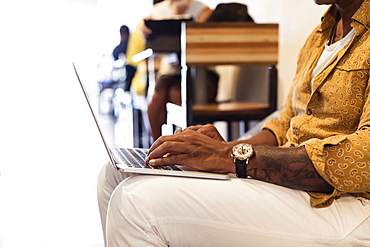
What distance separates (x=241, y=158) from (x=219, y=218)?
0.13m

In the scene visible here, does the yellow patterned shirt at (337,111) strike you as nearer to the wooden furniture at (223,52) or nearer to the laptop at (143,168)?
→ the laptop at (143,168)

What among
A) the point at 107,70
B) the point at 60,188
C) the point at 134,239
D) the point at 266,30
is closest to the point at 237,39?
the point at 266,30

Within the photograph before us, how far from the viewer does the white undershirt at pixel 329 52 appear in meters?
1.09

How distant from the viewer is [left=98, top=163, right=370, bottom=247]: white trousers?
0.88 metres

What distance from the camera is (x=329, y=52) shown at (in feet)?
3.84

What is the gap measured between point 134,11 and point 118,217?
6352mm

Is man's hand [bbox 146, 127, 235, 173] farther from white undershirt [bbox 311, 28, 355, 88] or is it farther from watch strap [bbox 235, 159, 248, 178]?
white undershirt [bbox 311, 28, 355, 88]

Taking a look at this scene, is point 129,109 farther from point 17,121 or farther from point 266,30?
point 266,30

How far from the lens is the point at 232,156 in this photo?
95 centimetres

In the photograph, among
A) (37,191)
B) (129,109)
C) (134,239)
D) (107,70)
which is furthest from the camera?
(107,70)

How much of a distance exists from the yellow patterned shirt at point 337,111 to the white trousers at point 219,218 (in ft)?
0.16

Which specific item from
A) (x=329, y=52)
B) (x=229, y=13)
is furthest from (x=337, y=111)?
(x=229, y=13)

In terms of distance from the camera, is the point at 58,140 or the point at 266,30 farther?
the point at 58,140

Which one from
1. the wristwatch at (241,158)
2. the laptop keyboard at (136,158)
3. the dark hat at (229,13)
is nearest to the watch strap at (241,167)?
the wristwatch at (241,158)
